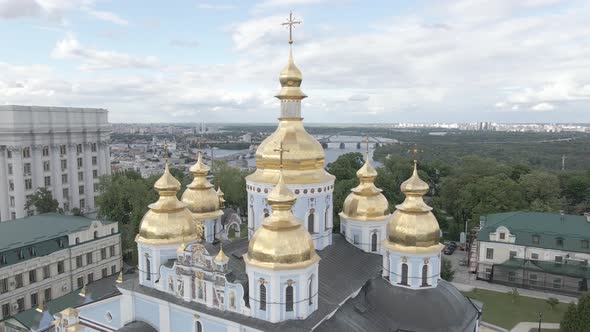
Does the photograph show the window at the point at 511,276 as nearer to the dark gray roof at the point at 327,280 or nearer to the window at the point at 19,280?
the dark gray roof at the point at 327,280

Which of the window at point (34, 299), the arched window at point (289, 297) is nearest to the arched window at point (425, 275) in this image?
the arched window at point (289, 297)

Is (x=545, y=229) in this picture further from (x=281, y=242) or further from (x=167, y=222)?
(x=167, y=222)

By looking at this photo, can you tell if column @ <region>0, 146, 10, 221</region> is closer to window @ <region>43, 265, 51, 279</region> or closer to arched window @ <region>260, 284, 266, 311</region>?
window @ <region>43, 265, 51, 279</region>

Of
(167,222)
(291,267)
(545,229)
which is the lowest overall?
(545,229)

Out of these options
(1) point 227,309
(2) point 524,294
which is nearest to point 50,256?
(1) point 227,309

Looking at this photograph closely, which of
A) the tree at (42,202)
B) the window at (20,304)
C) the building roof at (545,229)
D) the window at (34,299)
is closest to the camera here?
the window at (20,304)

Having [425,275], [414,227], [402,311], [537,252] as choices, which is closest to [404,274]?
[425,275]
